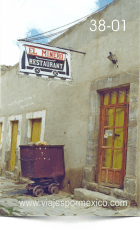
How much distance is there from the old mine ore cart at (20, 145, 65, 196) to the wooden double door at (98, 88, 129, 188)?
44.5 inches

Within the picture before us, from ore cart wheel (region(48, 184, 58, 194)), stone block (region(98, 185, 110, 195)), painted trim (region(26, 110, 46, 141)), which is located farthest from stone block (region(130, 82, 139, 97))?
painted trim (region(26, 110, 46, 141))

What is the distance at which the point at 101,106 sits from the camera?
221 inches

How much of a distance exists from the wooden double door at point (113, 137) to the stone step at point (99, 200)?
0.39 metres

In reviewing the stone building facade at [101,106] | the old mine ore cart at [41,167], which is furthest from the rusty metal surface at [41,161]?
the stone building facade at [101,106]

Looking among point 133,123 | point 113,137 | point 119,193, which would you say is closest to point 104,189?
point 119,193

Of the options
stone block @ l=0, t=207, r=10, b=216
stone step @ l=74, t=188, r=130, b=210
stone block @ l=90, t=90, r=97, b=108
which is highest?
stone block @ l=90, t=90, r=97, b=108

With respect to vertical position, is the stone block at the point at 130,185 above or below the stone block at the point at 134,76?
below

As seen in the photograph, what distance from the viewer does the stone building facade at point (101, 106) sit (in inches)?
187

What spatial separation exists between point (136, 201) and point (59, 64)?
10.3ft

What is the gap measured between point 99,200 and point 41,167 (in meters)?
1.61

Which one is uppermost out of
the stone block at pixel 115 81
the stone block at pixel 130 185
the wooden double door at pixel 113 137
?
the stone block at pixel 115 81

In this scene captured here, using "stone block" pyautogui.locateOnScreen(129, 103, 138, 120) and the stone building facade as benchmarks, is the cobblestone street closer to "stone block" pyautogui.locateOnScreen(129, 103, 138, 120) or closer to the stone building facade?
the stone building facade

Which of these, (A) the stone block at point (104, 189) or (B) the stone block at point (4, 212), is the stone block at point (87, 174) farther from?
(B) the stone block at point (4, 212)

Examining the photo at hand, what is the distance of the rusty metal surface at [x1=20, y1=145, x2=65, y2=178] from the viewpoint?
5.64 meters
